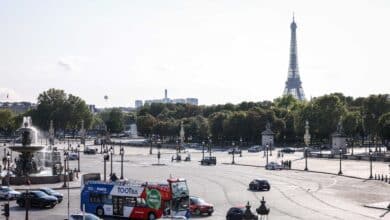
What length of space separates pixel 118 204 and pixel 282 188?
2106cm

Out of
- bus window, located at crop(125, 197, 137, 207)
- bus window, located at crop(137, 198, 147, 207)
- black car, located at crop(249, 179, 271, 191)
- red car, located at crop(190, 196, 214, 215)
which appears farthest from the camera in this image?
black car, located at crop(249, 179, 271, 191)

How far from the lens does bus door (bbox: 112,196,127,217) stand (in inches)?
1580

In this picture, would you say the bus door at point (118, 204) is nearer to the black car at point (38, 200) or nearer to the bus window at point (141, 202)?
the bus window at point (141, 202)

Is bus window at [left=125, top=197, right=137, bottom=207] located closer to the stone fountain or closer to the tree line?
the stone fountain

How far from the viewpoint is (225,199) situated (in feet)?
162

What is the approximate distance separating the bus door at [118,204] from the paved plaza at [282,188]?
307 cm

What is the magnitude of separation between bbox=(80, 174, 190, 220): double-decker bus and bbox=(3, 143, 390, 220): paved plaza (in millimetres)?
2265

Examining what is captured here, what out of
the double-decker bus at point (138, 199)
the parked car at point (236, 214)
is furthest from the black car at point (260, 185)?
the parked car at point (236, 214)

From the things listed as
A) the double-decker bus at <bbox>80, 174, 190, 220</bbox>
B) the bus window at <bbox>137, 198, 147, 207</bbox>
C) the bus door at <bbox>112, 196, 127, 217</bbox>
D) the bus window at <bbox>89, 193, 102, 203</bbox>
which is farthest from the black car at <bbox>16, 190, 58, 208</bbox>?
the bus window at <bbox>137, 198, 147, 207</bbox>

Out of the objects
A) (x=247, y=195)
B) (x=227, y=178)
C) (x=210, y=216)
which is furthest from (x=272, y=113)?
A: (x=210, y=216)

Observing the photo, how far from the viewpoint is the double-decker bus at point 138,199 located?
37750 millimetres

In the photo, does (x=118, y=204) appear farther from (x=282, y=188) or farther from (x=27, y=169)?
(x=27, y=169)

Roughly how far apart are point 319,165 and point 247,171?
13.5 metres

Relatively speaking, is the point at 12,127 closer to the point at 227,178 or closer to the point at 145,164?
the point at 145,164
